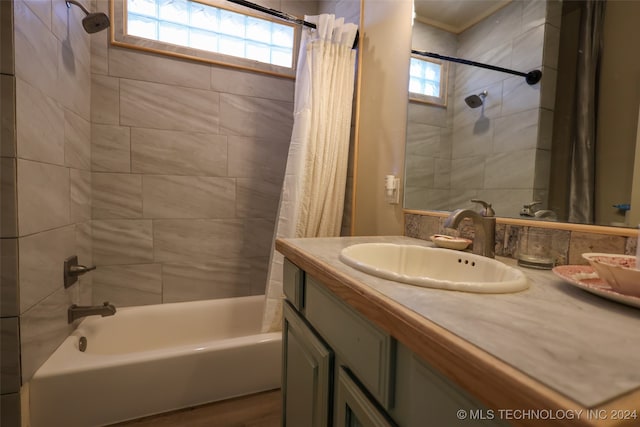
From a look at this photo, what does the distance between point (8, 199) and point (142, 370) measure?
0.84 metres

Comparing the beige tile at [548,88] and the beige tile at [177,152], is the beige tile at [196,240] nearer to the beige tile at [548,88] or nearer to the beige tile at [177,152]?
the beige tile at [177,152]

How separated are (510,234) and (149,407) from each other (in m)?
1.63

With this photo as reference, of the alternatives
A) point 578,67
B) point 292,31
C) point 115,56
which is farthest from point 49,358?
point 292,31

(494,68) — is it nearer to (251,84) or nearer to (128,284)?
(251,84)

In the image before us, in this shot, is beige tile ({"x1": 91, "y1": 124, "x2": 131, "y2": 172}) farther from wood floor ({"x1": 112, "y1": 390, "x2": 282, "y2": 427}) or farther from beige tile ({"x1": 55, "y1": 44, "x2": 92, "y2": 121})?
wood floor ({"x1": 112, "y1": 390, "x2": 282, "y2": 427})

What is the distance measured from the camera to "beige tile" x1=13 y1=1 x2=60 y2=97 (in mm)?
1013

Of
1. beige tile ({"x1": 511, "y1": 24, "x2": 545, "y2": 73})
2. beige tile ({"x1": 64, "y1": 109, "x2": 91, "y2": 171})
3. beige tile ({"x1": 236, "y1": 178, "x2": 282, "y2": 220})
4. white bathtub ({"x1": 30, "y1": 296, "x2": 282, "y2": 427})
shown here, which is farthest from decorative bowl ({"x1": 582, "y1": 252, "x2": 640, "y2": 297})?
beige tile ({"x1": 64, "y1": 109, "x2": 91, "y2": 171})

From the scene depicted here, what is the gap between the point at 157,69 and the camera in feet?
5.90

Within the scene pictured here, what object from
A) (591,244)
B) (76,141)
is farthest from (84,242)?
(591,244)

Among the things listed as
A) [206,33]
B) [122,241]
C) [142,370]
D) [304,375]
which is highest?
[206,33]

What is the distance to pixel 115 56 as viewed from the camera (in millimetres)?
1706

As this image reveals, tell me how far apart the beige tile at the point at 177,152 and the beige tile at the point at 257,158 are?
0.06 meters

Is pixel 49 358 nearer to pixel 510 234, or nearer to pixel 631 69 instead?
pixel 510 234

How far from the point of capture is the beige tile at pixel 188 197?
6.07 feet
